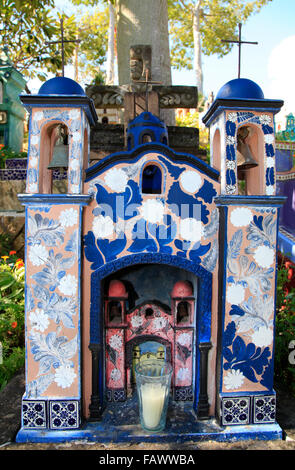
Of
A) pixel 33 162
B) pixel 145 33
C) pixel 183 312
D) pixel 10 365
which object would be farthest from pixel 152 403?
pixel 145 33

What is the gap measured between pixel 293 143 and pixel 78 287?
13299 mm

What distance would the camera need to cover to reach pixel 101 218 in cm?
380

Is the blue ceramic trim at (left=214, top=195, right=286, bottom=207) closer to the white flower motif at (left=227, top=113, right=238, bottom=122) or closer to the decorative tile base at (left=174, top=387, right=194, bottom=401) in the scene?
the white flower motif at (left=227, top=113, right=238, bottom=122)

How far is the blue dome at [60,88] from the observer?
3758mm

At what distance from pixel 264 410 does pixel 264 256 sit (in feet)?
5.26

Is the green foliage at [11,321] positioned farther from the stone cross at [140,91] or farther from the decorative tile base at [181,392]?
the stone cross at [140,91]

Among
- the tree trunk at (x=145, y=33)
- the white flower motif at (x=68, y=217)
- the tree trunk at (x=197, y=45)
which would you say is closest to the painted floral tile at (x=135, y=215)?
the white flower motif at (x=68, y=217)

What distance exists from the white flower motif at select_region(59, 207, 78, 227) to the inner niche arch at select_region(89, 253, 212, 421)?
56cm

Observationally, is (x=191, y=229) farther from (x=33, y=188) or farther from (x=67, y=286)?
(x=33, y=188)

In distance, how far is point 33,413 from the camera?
3.66m

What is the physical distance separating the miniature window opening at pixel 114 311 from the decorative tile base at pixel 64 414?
0.99 metres

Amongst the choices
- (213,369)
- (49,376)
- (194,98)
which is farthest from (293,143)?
(49,376)

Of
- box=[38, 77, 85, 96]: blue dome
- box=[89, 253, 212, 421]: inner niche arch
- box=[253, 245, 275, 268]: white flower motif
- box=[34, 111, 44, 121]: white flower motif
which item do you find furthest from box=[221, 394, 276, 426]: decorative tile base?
box=[38, 77, 85, 96]: blue dome

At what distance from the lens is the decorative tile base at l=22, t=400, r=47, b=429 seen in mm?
3658
